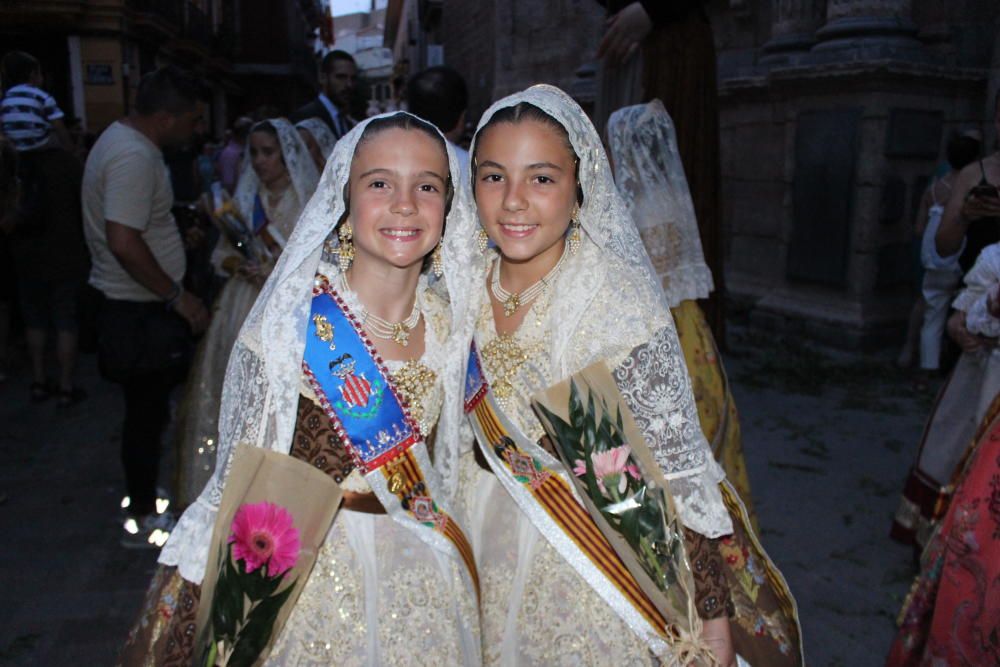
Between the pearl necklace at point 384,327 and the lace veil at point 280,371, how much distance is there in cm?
10

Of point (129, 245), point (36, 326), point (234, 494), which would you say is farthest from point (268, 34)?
point (234, 494)

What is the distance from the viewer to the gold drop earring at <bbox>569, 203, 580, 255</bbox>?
2020 millimetres

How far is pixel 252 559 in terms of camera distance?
1.63 m

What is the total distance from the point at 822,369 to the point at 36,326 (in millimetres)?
6036

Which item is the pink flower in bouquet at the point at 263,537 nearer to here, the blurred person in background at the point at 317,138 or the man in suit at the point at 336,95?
the blurred person in background at the point at 317,138

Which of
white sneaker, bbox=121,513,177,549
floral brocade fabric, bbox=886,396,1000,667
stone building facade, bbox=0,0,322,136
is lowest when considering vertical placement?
white sneaker, bbox=121,513,177,549

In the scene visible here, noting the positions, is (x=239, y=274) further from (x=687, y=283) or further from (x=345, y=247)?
(x=345, y=247)

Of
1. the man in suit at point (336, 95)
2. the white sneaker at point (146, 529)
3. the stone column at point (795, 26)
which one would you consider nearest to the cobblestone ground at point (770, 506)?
the white sneaker at point (146, 529)

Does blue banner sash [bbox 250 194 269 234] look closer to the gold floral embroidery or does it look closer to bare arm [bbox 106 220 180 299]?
bare arm [bbox 106 220 180 299]

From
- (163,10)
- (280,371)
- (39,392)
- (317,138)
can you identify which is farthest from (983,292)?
(163,10)

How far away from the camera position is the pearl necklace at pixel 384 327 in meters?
1.89

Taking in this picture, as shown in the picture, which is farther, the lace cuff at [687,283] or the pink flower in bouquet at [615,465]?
the lace cuff at [687,283]

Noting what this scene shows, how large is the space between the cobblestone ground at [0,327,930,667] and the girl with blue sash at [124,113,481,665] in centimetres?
176

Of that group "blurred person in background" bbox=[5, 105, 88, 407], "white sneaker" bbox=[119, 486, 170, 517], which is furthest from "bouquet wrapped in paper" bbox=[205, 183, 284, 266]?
"blurred person in background" bbox=[5, 105, 88, 407]
